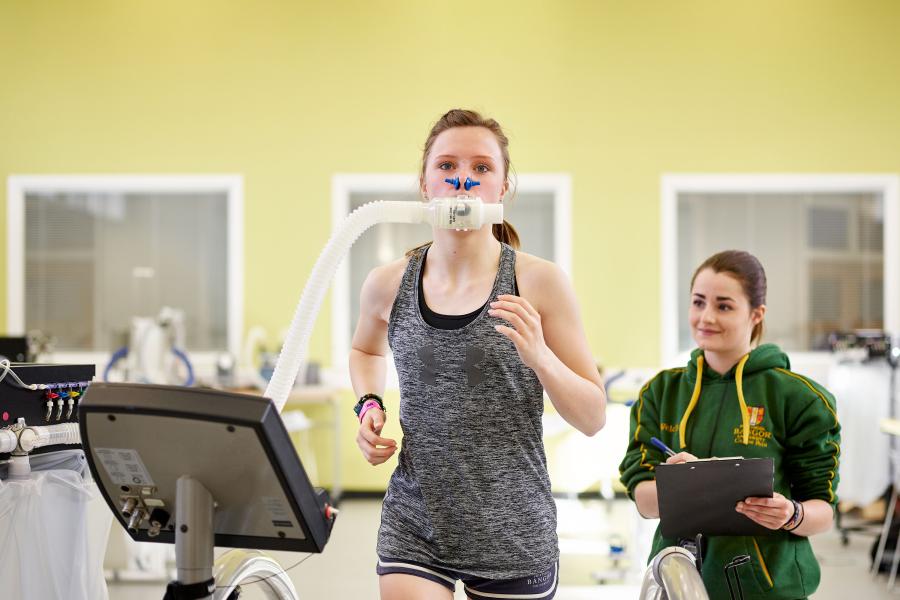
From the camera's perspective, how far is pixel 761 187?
20.0 ft

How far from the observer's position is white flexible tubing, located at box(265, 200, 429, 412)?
1273 millimetres

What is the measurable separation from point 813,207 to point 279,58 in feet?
13.1

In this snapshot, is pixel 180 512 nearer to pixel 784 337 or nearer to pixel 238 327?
pixel 238 327

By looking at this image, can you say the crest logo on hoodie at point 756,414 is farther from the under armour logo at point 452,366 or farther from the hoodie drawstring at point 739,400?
the under armour logo at point 452,366

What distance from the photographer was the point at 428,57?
6102 mm

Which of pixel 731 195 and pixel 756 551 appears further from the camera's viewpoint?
pixel 731 195

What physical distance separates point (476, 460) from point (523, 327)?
10.8 inches

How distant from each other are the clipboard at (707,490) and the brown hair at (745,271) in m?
0.47

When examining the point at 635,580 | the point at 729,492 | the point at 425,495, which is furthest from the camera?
the point at 635,580

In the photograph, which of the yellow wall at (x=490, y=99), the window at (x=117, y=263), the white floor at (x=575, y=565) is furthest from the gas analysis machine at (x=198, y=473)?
→ the window at (x=117, y=263)

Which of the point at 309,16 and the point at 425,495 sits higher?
the point at 309,16

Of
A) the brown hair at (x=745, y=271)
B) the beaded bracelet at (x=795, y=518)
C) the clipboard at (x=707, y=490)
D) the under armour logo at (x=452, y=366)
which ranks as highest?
the brown hair at (x=745, y=271)

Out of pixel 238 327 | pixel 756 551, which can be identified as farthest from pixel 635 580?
pixel 238 327

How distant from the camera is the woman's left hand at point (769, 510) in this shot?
1.56 m
